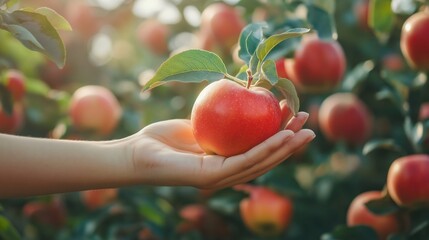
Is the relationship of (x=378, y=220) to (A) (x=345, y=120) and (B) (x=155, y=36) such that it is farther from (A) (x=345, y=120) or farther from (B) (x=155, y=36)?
(B) (x=155, y=36)

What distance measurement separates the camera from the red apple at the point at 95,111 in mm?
1987

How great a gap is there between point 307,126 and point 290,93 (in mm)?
927

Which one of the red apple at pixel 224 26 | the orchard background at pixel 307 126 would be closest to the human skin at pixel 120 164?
the orchard background at pixel 307 126

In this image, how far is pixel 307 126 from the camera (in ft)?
6.54

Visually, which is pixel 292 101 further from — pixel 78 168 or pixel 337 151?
pixel 337 151

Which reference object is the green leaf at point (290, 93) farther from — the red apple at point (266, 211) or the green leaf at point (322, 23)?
the red apple at point (266, 211)

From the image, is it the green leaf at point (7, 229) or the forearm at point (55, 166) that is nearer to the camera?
the forearm at point (55, 166)

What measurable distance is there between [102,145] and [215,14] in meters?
0.99

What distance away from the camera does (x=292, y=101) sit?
42.9 inches

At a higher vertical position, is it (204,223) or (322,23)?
(322,23)

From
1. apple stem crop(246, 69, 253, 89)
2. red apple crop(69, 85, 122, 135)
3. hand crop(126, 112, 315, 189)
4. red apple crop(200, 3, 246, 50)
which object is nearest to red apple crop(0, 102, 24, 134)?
red apple crop(69, 85, 122, 135)

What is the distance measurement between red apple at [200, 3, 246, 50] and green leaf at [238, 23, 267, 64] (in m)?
0.74

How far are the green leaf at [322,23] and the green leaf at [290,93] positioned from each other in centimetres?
37

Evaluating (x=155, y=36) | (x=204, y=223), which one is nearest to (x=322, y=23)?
(x=204, y=223)
